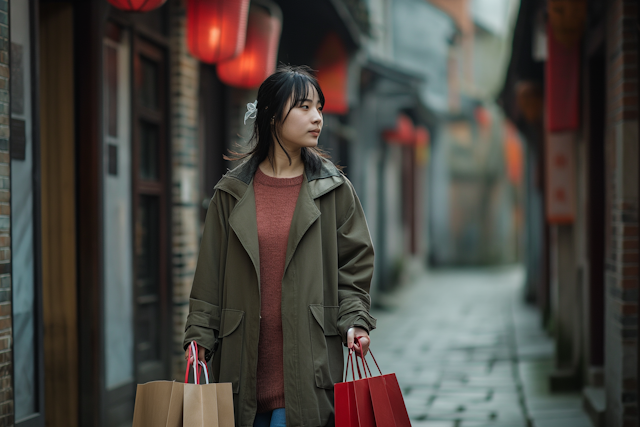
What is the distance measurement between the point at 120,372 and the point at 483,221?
62.7ft

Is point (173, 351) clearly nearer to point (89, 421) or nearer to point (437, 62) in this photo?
point (89, 421)

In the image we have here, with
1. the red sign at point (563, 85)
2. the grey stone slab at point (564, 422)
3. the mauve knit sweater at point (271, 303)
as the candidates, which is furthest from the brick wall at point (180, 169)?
the mauve knit sweater at point (271, 303)

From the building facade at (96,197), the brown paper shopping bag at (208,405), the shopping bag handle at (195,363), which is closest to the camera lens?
the brown paper shopping bag at (208,405)

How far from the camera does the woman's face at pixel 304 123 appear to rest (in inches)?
104

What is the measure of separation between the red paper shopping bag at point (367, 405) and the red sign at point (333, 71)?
6875 mm

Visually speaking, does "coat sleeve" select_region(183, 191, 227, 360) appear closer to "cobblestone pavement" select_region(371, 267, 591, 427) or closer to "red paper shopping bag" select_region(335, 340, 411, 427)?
"red paper shopping bag" select_region(335, 340, 411, 427)

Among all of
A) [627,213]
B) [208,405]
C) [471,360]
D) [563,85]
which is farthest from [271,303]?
[471,360]

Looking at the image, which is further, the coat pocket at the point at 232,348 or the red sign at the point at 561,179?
the red sign at the point at 561,179

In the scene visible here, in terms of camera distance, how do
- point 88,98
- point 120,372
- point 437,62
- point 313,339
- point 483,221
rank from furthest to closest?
1. point 483,221
2. point 437,62
3. point 120,372
4. point 88,98
5. point 313,339

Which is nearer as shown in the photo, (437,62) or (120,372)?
(120,372)

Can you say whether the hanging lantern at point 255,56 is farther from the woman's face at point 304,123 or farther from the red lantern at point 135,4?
the woman's face at point 304,123

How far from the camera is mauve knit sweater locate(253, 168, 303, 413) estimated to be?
101 inches

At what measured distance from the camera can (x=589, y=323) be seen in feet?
18.8

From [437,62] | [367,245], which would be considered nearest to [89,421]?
[367,245]
